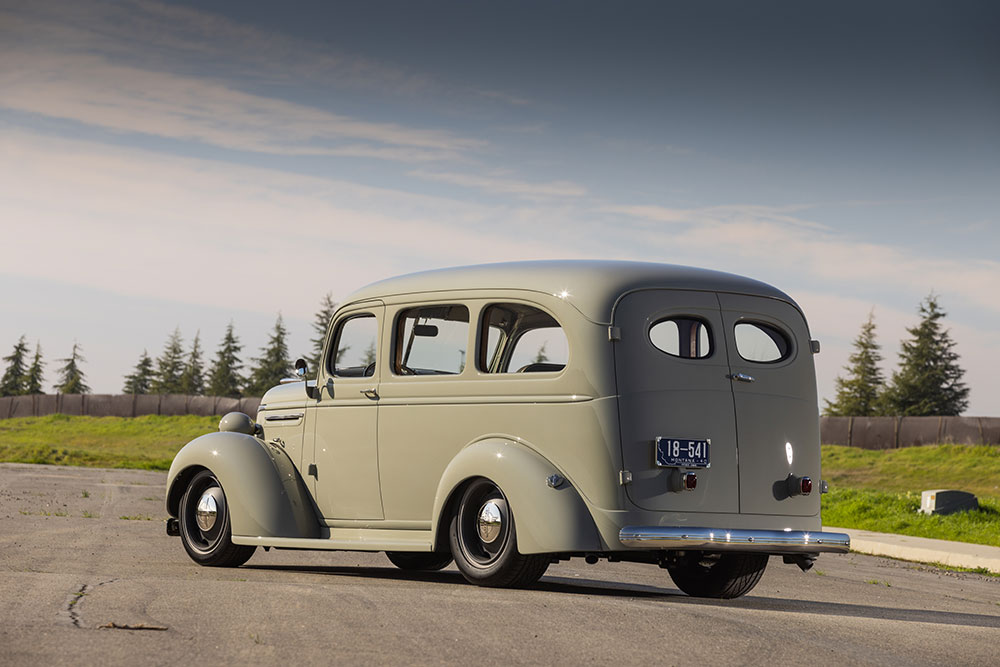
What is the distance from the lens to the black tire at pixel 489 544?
8375 mm

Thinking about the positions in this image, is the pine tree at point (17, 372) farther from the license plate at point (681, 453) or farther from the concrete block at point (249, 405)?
the license plate at point (681, 453)

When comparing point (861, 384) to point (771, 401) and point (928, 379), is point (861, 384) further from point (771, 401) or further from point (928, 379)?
point (771, 401)

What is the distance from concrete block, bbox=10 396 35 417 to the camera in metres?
63.9

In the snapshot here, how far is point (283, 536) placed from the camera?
10.1 m

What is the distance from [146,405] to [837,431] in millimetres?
33324

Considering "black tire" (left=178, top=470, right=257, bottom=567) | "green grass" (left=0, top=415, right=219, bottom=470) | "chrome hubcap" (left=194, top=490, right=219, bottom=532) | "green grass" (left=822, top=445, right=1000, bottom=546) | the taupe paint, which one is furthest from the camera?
"green grass" (left=0, top=415, right=219, bottom=470)

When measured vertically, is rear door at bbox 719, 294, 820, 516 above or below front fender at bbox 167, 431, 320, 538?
above

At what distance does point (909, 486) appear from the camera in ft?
121

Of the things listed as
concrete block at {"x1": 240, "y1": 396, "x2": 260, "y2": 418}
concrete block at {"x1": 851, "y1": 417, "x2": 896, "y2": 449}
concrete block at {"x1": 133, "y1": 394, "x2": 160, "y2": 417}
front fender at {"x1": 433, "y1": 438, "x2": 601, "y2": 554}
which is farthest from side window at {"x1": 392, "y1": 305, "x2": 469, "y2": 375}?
concrete block at {"x1": 133, "y1": 394, "x2": 160, "y2": 417}

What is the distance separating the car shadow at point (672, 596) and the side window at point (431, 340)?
165 cm

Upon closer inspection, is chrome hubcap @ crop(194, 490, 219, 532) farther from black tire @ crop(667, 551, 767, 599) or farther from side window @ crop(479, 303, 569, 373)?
black tire @ crop(667, 551, 767, 599)

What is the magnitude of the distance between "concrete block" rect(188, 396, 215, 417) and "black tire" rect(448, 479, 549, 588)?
175 ft

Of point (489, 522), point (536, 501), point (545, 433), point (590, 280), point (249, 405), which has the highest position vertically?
point (249, 405)

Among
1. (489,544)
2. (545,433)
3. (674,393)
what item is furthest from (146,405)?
(674,393)
